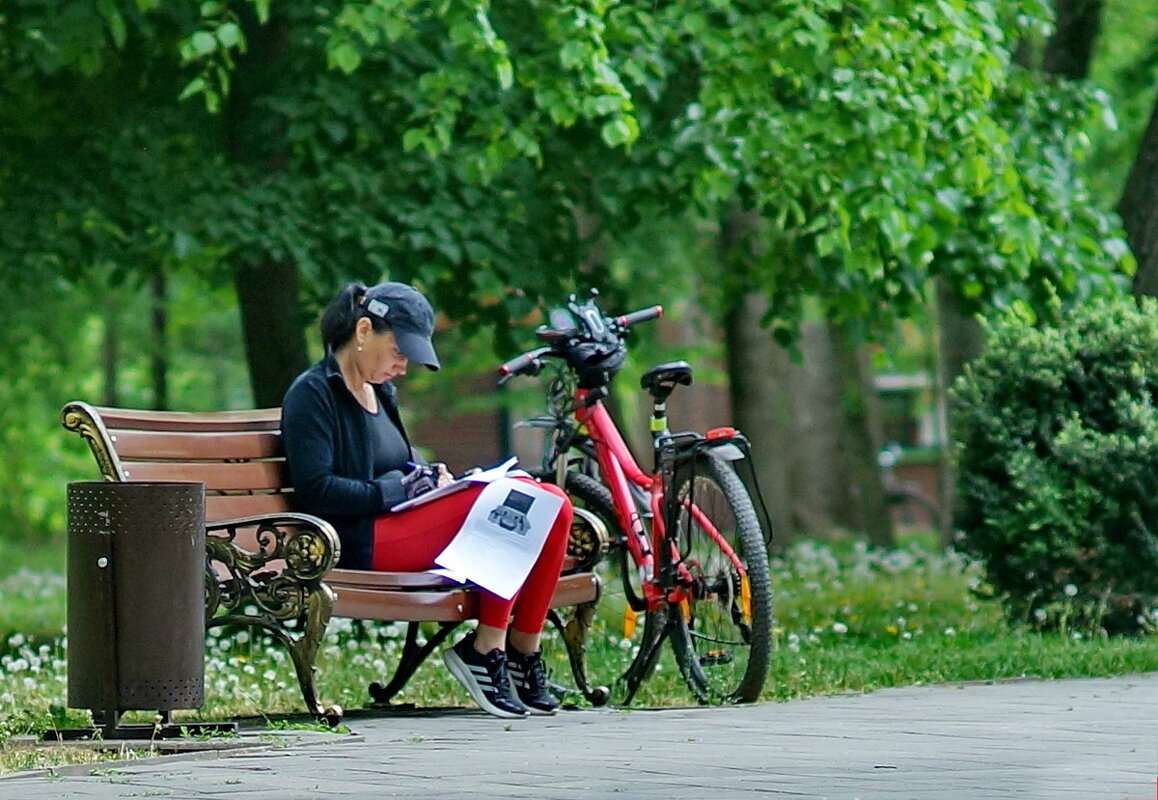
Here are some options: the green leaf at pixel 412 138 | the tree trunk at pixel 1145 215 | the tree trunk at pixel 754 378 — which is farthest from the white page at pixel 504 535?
the tree trunk at pixel 754 378

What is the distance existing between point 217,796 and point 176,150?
854 cm

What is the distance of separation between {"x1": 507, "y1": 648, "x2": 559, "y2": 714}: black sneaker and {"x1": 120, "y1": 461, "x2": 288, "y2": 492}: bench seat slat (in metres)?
1.11

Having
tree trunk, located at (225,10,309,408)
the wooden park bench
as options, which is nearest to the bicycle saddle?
the wooden park bench

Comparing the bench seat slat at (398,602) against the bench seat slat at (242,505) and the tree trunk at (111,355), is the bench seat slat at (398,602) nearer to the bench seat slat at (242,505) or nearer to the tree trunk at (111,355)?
→ the bench seat slat at (242,505)

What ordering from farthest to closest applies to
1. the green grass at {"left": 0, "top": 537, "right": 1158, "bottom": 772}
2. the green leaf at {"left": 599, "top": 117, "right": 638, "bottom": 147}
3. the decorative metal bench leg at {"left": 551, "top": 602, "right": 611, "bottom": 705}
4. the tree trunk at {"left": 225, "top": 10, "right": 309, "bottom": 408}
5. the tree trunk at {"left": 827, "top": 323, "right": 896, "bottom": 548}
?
the tree trunk at {"left": 827, "top": 323, "right": 896, "bottom": 548} < the tree trunk at {"left": 225, "top": 10, "right": 309, "bottom": 408} < the green leaf at {"left": 599, "top": 117, "right": 638, "bottom": 147} < the decorative metal bench leg at {"left": 551, "top": 602, "right": 611, "bottom": 705} < the green grass at {"left": 0, "top": 537, "right": 1158, "bottom": 772}

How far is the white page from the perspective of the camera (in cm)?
705

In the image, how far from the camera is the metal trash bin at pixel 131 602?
6207mm

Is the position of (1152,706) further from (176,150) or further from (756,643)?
(176,150)

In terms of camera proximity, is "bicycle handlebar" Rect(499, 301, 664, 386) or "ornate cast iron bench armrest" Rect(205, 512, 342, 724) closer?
"ornate cast iron bench armrest" Rect(205, 512, 342, 724)

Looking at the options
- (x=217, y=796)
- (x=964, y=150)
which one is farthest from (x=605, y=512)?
(x=964, y=150)

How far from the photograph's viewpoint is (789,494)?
20594 mm

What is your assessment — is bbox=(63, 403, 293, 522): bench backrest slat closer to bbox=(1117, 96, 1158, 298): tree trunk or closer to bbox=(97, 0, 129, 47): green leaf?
bbox=(97, 0, 129, 47): green leaf

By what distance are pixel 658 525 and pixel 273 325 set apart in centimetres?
565

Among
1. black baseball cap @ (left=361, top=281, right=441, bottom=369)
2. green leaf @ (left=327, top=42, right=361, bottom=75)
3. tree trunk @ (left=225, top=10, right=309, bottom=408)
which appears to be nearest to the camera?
black baseball cap @ (left=361, top=281, right=441, bottom=369)
